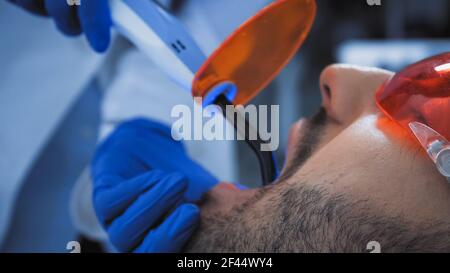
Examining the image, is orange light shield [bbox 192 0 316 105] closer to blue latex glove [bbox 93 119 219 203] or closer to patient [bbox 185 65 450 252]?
patient [bbox 185 65 450 252]

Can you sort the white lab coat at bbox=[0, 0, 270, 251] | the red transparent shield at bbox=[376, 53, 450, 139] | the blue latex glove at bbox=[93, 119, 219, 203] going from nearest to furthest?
the red transparent shield at bbox=[376, 53, 450, 139] < the blue latex glove at bbox=[93, 119, 219, 203] < the white lab coat at bbox=[0, 0, 270, 251]

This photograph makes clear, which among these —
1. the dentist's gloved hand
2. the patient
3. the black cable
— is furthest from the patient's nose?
the dentist's gloved hand

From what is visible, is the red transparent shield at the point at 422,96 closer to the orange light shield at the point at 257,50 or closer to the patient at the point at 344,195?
the patient at the point at 344,195

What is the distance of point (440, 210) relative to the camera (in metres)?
0.51

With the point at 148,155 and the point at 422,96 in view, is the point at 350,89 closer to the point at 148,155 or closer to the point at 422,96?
the point at 422,96

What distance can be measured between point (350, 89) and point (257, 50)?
145 mm

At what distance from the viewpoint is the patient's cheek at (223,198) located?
2.25ft

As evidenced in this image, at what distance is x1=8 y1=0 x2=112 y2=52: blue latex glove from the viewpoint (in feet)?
2.13

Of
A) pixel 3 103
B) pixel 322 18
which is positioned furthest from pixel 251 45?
pixel 322 18

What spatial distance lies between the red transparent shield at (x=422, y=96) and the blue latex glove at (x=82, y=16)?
410 mm

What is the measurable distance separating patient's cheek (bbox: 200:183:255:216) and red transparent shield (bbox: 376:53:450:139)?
0.78 feet

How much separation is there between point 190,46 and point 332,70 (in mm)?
214

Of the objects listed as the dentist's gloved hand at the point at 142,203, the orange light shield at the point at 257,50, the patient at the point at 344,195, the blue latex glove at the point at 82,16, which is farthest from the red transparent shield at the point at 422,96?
the blue latex glove at the point at 82,16

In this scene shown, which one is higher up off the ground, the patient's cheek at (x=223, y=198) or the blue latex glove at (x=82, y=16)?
the blue latex glove at (x=82, y=16)
